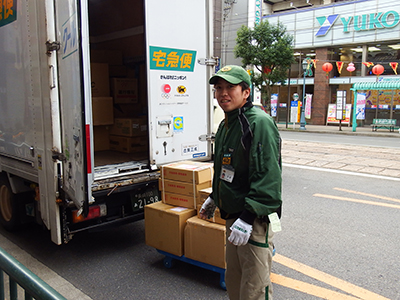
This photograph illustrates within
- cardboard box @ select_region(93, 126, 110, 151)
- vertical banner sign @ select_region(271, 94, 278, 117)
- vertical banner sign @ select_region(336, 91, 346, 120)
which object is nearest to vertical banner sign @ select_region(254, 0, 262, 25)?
vertical banner sign @ select_region(271, 94, 278, 117)

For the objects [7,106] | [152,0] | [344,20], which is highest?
[344,20]

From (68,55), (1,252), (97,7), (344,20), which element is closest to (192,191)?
(68,55)

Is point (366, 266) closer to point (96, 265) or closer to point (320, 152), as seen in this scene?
point (96, 265)

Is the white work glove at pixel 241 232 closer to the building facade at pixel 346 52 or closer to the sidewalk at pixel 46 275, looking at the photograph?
the sidewalk at pixel 46 275

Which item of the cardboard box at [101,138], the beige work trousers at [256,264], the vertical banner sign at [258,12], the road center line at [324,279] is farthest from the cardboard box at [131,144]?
the vertical banner sign at [258,12]

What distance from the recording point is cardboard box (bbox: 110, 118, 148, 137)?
5.82m

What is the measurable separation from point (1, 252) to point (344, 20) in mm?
27730

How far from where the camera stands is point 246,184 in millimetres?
2482

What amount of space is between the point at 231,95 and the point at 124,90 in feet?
13.5

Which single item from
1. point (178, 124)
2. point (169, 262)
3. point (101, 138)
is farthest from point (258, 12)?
point (169, 262)

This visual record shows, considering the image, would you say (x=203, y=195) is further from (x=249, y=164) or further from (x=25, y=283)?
(x=25, y=283)

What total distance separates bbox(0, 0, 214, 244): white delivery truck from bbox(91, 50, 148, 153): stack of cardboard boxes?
0.02 meters

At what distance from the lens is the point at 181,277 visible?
154 inches

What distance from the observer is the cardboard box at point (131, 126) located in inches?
229
